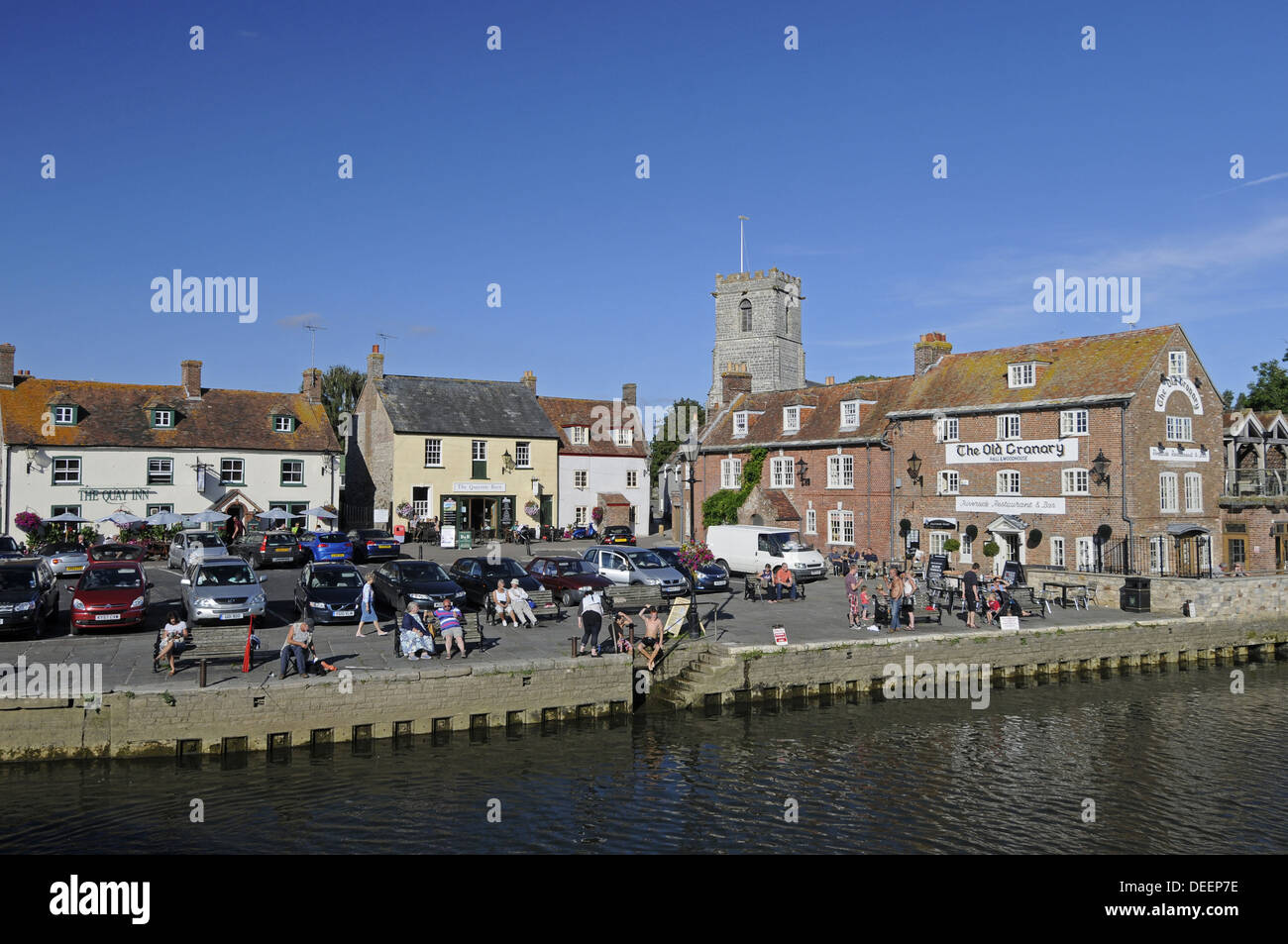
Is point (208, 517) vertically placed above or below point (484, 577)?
above

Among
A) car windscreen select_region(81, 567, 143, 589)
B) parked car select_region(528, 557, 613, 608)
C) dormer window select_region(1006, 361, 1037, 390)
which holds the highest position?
dormer window select_region(1006, 361, 1037, 390)

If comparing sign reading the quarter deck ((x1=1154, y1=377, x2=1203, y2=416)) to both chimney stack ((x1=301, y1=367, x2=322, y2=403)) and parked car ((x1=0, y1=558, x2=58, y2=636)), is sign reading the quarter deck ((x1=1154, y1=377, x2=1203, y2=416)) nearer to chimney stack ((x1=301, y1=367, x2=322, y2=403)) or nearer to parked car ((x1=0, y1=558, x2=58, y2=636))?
parked car ((x1=0, y1=558, x2=58, y2=636))

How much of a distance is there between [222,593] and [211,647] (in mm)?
4123

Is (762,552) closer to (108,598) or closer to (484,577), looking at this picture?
(484,577)

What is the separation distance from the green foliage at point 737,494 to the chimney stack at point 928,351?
878 cm

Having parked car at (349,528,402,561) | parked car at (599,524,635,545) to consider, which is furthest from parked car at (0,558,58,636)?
parked car at (599,524,635,545)

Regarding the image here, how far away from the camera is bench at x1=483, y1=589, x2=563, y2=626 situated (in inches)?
958

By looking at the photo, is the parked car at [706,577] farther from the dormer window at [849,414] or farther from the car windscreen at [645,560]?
the dormer window at [849,414]

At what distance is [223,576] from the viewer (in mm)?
23000

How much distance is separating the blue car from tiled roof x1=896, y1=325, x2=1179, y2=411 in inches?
1016

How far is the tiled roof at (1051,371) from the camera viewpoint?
35.4 meters

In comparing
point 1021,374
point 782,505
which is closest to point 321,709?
point 782,505

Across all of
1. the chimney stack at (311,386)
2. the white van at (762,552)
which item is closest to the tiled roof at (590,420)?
the chimney stack at (311,386)
